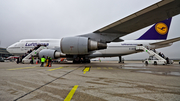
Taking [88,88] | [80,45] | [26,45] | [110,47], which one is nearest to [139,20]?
[80,45]

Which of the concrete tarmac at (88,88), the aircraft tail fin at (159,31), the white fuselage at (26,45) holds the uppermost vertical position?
the aircraft tail fin at (159,31)

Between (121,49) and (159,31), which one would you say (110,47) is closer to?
(121,49)

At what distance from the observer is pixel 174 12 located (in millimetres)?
6133

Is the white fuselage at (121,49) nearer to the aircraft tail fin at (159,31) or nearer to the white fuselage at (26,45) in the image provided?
the aircraft tail fin at (159,31)

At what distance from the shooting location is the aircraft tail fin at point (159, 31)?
15706 mm

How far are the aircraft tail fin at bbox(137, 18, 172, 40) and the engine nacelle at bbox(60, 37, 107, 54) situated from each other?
1322 centimetres

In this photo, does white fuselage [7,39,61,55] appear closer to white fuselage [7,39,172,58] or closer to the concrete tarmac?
white fuselage [7,39,172,58]

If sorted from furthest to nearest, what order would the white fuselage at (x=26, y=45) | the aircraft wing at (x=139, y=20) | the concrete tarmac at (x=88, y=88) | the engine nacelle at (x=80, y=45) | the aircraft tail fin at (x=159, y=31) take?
the white fuselage at (x=26, y=45) → the aircraft tail fin at (x=159, y=31) → the engine nacelle at (x=80, y=45) → the aircraft wing at (x=139, y=20) → the concrete tarmac at (x=88, y=88)

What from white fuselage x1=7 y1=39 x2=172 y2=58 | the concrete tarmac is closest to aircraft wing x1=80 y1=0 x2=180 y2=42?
the concrete tarmac

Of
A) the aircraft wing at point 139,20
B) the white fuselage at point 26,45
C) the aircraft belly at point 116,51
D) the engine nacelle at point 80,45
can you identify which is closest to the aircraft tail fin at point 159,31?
the aircraft belly at point 116,51

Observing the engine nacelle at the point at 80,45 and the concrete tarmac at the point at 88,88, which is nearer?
the concrete tarmac at the point at 88,88

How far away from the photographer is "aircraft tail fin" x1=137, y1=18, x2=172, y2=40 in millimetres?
15706

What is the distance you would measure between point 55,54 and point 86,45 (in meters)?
6.33

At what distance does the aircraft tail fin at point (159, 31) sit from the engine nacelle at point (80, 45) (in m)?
13.2
